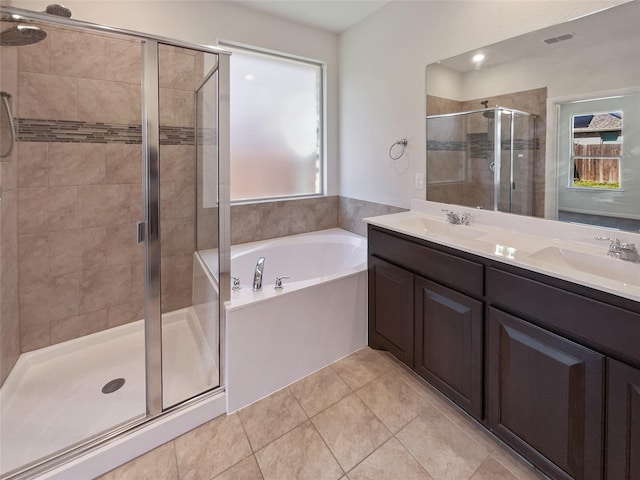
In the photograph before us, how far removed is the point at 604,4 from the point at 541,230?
3.40 ft

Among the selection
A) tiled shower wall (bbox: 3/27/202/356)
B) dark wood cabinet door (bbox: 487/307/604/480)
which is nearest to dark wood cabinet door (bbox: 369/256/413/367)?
dark wood cabinet door (bbox: 487/307/604/480)

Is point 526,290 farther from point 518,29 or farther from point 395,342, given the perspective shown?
point 518,29

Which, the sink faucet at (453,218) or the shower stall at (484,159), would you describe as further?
the sink faucet at (453,218)

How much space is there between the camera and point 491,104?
→ 1982 millimetres

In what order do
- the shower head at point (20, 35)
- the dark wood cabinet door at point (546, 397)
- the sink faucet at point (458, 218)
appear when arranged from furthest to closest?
the sink faucet at point (458, 218), the shower head at point (20, 35), the dark wood cabinet door at point (546, 397)

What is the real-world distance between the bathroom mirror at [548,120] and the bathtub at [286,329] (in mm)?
1023

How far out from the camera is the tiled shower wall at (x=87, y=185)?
1971 millimetres

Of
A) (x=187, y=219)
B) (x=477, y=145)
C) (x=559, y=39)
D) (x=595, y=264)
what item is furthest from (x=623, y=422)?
(x=187, y=219)

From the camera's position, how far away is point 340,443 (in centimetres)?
159

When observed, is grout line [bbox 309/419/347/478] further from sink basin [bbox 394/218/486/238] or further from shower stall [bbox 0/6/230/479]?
sink basin [bbox 394/218/486/238]

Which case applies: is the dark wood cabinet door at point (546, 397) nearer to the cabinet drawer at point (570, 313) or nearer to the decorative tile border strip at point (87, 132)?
the cabinet drawer at point (570, 313)

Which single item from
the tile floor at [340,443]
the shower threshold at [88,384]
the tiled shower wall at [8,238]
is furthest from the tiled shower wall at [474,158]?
the tiled shower wall at [8,238]

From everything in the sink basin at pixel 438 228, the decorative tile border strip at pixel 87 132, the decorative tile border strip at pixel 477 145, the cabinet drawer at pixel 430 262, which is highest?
the decorative tile border strip at pixel 87 132

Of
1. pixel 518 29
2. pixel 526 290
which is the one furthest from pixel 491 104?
pixel 526 290
